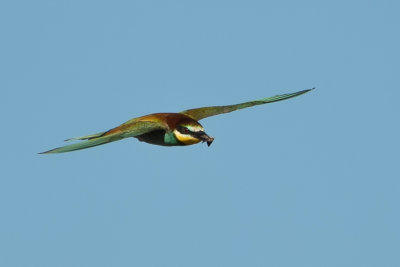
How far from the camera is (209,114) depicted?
2331 centimetres

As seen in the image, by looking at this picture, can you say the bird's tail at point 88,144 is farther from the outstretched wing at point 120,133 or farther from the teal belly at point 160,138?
the teal belly at point 160,138

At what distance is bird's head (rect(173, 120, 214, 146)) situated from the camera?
68.6 ft

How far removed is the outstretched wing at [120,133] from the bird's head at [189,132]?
1.26 ft

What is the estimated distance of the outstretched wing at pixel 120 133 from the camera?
61.6 ft

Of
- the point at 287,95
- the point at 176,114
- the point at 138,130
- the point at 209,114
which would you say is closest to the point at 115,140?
the point at 138,130

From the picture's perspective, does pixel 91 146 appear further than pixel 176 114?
No

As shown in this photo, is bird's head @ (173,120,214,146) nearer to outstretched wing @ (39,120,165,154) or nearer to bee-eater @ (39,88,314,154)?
bee-eater @ (39,88,314,154)

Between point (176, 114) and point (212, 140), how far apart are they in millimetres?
1445

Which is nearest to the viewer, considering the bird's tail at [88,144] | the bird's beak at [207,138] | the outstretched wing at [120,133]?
the bird's tail at [88,144]

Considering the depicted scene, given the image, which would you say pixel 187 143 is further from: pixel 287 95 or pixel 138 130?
pixel 287 95

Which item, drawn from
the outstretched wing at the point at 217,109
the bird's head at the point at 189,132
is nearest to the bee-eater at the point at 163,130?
the bird's head at the point at 189,132

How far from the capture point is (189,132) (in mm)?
20984

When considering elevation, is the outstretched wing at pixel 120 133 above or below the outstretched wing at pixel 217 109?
below

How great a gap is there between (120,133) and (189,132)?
4.92 feet
